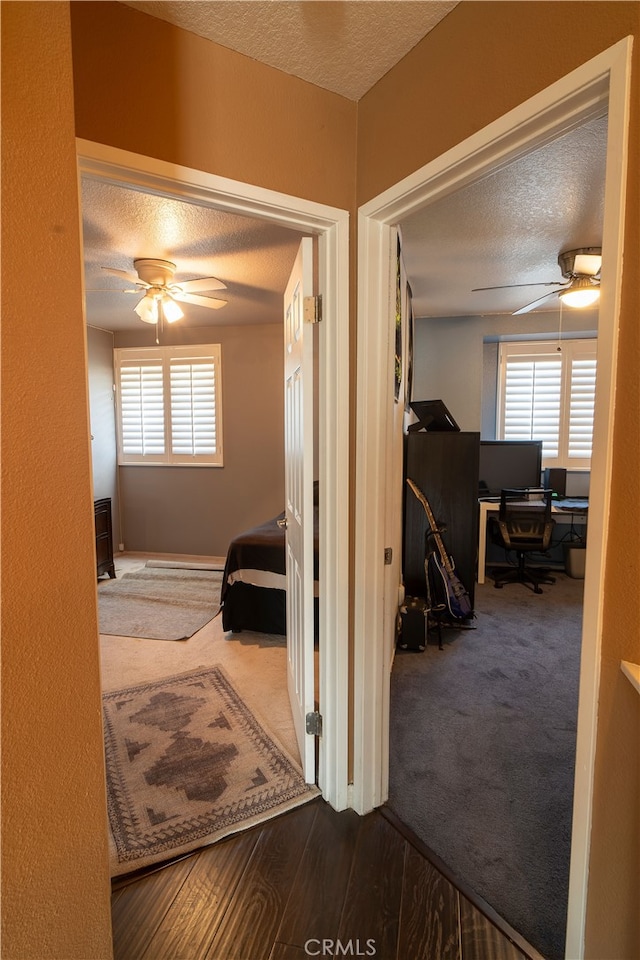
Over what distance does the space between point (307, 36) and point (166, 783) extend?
2.63m

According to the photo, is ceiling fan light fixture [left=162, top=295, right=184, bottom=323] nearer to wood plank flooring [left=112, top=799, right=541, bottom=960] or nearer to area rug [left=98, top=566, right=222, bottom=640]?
area rug [left=98, top=566, right=222, bottom=640]

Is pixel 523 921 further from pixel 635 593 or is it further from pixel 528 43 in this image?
pixel 528 43

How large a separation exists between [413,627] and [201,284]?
2.79 meters

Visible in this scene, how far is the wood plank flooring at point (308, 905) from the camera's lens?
1.33 m

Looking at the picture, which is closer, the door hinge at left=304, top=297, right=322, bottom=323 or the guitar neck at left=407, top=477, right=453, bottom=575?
the door hinge at left=304, top=297, right=322, bottom=323

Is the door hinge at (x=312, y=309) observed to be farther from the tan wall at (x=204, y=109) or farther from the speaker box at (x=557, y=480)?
the speaker box at (x=557, y=480)

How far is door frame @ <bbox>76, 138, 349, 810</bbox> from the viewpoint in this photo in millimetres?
1404

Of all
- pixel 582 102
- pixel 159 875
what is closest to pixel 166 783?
pixel 159 875

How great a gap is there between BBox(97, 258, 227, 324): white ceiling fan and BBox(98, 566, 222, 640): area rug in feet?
7.42

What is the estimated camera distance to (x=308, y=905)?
4.77ft

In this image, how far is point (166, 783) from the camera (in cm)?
198

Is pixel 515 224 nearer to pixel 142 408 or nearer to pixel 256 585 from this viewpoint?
pixel 256 585

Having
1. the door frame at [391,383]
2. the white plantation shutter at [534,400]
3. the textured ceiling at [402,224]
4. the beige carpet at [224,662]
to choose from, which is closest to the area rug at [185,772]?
the beige carpet at [224,662]

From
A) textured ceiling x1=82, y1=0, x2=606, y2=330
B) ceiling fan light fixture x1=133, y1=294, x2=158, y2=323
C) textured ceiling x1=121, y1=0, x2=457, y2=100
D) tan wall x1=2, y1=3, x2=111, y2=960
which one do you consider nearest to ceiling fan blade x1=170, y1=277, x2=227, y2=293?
textured ceiling x1=82, y1=0, x2=606, y2=330
